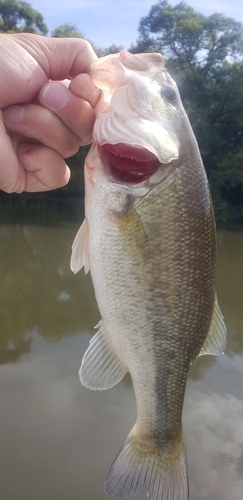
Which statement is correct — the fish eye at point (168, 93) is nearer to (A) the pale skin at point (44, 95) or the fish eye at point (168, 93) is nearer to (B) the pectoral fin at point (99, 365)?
(A) the pale skin at point (44, 95)

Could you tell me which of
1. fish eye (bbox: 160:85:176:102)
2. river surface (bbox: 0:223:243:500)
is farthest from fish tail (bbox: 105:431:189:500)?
river surface (bbox: 0:223:243:500)

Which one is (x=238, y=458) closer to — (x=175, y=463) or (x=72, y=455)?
(x=72, y=455)

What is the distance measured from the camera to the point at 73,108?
6.17 feet

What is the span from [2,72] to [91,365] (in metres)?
1.28

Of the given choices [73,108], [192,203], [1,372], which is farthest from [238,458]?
[73,108]

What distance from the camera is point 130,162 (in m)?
1.78

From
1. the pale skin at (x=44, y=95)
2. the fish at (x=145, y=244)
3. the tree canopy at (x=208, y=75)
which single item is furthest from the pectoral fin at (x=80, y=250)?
the tree canopy at (x=208, y=75)

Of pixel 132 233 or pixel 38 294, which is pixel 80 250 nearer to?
pixel 132 233

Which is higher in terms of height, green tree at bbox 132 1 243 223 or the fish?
the fish

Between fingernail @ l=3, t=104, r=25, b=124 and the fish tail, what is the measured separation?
5.01 ft

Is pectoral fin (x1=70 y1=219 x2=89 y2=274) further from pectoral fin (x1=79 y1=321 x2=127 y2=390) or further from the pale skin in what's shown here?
the pale skin

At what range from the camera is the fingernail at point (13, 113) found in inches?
75.9

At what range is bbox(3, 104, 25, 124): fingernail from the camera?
1929 mm

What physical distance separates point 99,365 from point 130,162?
873 millimetres
